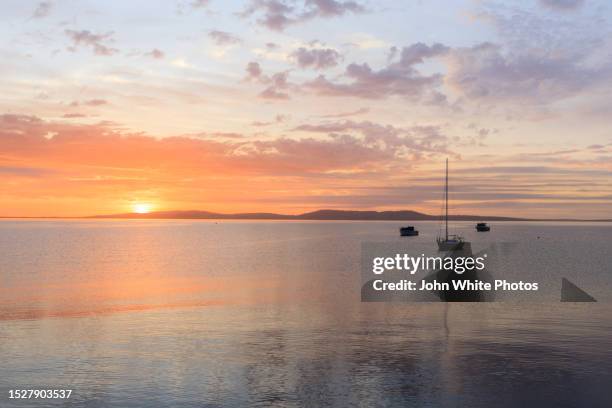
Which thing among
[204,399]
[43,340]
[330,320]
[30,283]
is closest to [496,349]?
[330,320]

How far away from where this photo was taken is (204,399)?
26109mm

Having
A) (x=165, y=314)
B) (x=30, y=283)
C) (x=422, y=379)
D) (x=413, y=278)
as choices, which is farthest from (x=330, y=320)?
(x=30, y=283)

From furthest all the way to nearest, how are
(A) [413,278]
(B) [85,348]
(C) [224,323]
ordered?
(A) [413,278], (C) [224,323], (B) [85,348]

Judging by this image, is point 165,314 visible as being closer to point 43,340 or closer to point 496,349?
point 43,340

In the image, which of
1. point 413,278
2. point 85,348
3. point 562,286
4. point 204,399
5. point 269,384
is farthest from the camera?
point 413,278

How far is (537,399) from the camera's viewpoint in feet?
86.5

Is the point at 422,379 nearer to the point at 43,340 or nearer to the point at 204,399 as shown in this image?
the point at 204,399

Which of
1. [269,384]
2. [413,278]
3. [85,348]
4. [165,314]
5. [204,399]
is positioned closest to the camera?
[204,399]

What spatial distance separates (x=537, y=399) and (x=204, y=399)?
49.9 ft

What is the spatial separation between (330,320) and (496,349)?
13.9 meters

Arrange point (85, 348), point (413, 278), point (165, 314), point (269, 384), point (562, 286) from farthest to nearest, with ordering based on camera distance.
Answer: point (413, 278) < point (562, 286) < point (165, 314) < point (85, 348) < point (269, 384)

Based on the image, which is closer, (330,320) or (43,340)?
(43,340)

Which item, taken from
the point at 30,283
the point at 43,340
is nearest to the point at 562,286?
the point at 43,340

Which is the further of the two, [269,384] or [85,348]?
[85,348]
